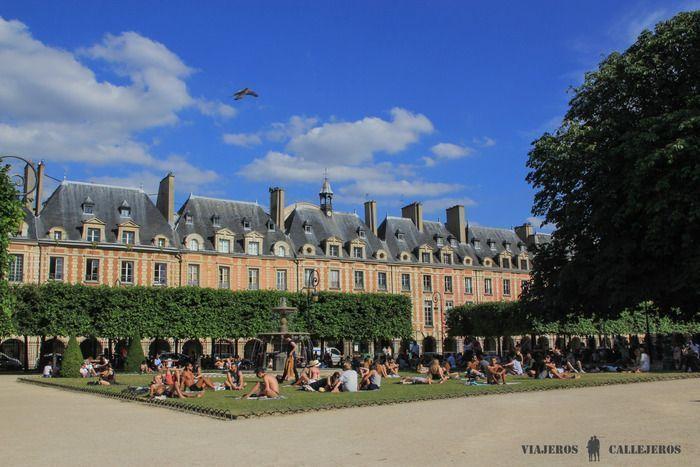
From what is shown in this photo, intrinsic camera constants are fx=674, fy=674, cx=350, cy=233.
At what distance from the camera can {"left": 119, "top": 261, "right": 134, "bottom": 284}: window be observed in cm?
4322

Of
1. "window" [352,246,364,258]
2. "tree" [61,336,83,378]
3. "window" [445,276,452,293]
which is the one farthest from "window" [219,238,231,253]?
"tree" [61,336,83,378]

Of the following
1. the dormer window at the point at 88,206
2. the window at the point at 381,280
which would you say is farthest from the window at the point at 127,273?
the window at the point at 381,280

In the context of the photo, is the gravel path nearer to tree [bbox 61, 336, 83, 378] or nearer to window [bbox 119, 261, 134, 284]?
tree [bbox 61, 336, 83, 378]

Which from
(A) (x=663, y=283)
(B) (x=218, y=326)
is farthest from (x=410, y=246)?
(A) (x=663, y=283)

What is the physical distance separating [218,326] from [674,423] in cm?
3152

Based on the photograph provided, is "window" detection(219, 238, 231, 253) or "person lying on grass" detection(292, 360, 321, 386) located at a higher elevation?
"window" detection(219, 238, 231, 253)

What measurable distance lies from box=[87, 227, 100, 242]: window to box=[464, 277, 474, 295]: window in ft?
97.1

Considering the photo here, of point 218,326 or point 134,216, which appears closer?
point 218,326

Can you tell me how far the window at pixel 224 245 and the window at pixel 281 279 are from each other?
4.00m

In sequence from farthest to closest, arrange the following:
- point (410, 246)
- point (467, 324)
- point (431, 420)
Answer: point (410, 246) < point (467, 324) < point (431, 420)

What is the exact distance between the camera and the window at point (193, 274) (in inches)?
1770

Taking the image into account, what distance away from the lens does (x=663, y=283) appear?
Result: 23.5m

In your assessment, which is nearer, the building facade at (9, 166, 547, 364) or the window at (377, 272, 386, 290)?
the building facade at (9, 166, 547, 364)

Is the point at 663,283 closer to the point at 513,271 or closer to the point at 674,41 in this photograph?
the point at 674,41
